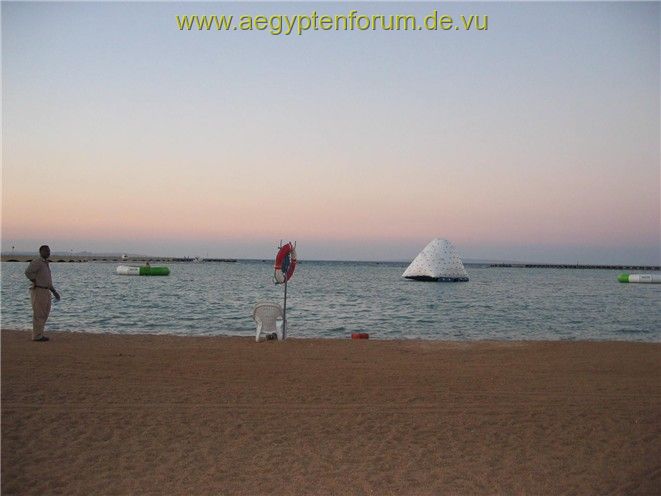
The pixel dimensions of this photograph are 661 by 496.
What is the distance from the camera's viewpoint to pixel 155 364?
873cm

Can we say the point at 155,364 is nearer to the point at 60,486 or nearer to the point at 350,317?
the point at 60,486

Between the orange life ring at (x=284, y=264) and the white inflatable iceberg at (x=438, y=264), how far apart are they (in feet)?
185

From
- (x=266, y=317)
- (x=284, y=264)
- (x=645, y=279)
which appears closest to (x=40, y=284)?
(x=266, y=317)

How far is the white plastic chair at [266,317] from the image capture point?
12188 millimetres

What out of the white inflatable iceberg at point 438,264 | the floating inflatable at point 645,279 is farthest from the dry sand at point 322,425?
the floating inflatable at point 645,279

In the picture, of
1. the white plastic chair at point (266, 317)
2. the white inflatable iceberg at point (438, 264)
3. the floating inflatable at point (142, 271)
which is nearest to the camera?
the white plastic chair at point (266, 317)

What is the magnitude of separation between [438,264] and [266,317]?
5861 cm

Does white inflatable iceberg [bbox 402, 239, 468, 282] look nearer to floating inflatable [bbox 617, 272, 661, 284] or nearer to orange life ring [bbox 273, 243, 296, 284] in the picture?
floating inflatable [bbox 617, 272, 661, 284]

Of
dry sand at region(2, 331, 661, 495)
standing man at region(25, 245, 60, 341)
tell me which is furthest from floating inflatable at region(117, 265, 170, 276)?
dry sand at region(2, 331, 661, 495)

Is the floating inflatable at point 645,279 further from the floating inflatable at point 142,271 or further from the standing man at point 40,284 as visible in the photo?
the standing man at point 40,284

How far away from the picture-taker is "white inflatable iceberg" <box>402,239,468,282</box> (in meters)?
68.1

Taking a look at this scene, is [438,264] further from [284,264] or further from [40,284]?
[40,284]

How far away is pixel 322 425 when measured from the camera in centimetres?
577

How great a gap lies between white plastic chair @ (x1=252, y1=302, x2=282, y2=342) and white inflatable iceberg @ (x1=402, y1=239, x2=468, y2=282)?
57051 millimetres
